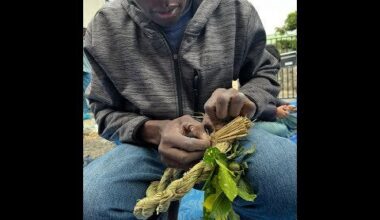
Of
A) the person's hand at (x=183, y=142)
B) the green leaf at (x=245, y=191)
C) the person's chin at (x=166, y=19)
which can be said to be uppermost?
the person's chin at (x=166, y=19)

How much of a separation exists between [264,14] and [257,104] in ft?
0.71

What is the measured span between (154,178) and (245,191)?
0.74 ft

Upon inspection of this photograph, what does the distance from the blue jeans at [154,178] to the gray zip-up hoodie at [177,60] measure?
6cm

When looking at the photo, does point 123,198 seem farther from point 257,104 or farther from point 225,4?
point 225,4

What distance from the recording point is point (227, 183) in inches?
45.3

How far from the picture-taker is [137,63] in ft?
4.15

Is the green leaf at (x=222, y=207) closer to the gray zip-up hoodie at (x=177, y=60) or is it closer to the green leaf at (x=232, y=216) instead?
the green leaf at (x=232, y=216)

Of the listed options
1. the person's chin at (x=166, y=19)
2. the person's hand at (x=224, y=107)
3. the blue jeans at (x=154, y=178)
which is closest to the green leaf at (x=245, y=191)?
the blue jeans at (x=154, y=178)

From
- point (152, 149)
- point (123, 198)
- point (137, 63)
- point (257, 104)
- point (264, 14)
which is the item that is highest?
point (264, 14)

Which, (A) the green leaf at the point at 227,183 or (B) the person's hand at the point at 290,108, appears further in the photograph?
(B) the person's hand at the point at 290,108

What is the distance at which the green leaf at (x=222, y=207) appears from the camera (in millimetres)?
1185

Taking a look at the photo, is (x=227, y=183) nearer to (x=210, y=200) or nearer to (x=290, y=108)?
(x=210, y=200)
